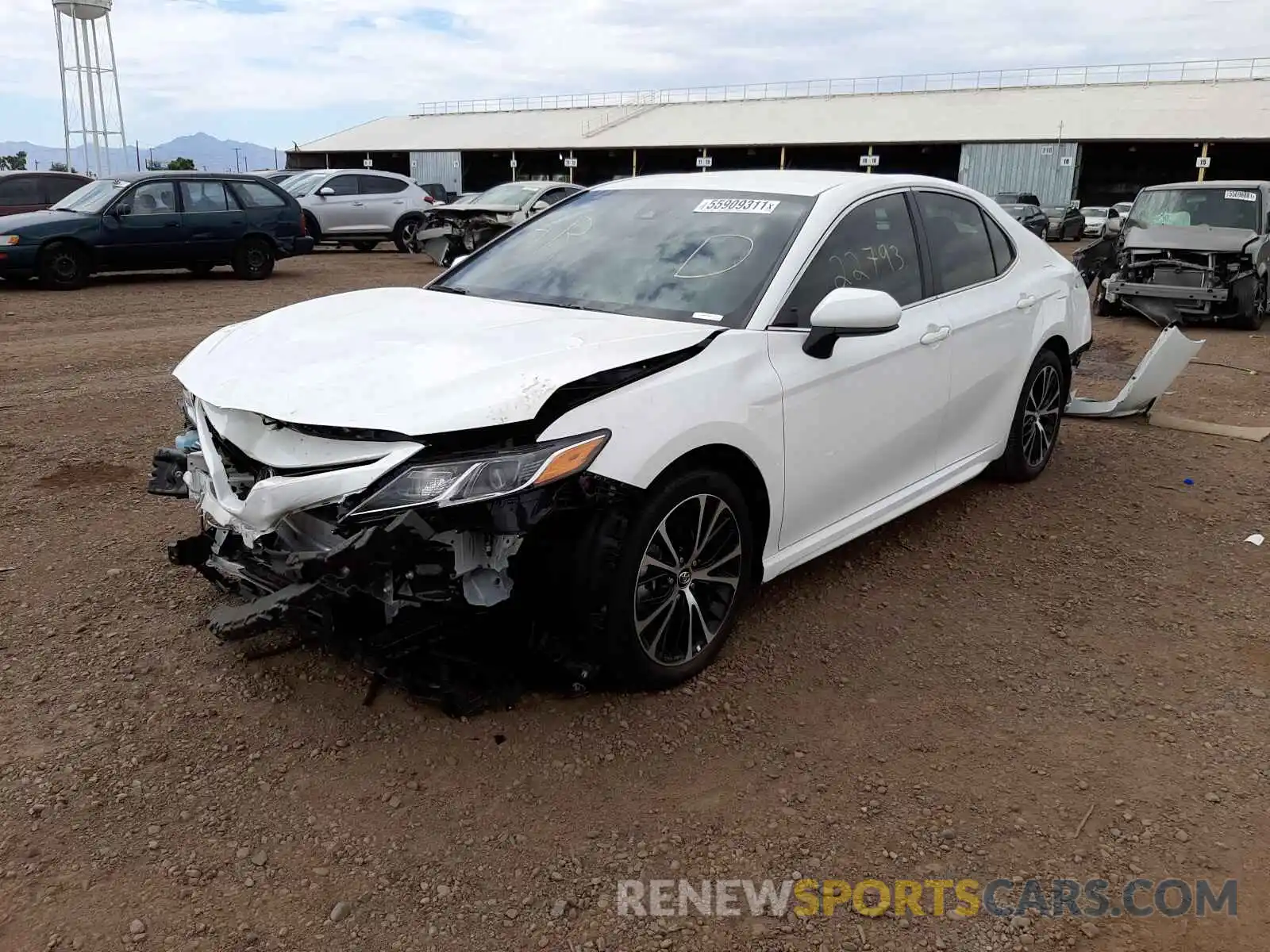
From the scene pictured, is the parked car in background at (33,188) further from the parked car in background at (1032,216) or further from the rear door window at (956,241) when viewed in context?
the parked car in background at (1032,216)

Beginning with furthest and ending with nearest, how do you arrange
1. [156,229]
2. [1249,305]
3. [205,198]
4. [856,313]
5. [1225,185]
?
1. [205,198]
2. [156,229]
3. [1225,185]
4. [1249,305]
5. [856,313]

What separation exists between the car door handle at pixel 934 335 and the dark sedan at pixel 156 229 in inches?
495

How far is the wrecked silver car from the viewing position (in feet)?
37.9

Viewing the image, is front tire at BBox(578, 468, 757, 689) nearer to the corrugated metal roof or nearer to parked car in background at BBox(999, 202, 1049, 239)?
parked car in background at BBox(999, 202, 1049, 239)

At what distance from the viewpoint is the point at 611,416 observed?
9.84 feet

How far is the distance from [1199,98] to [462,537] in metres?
46.3

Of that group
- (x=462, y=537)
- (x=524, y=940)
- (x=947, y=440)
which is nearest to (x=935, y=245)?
(x=947, y=440)

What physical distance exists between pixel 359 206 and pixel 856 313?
18.7 metres

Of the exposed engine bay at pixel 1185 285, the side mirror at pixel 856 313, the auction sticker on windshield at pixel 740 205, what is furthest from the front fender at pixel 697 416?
the exposed engine bay at pixel 1185 285

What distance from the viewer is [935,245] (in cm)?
458

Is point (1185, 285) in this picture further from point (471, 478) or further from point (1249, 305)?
point (471, 478)

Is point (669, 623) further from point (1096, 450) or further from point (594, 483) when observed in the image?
point (1096, 450)

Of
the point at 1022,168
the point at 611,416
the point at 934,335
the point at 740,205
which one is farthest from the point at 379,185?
the point at 1022,168

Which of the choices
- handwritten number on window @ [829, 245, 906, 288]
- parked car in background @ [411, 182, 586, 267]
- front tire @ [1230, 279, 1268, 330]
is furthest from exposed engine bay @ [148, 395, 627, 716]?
parked car in background @ [411, 182, 586, 267]
